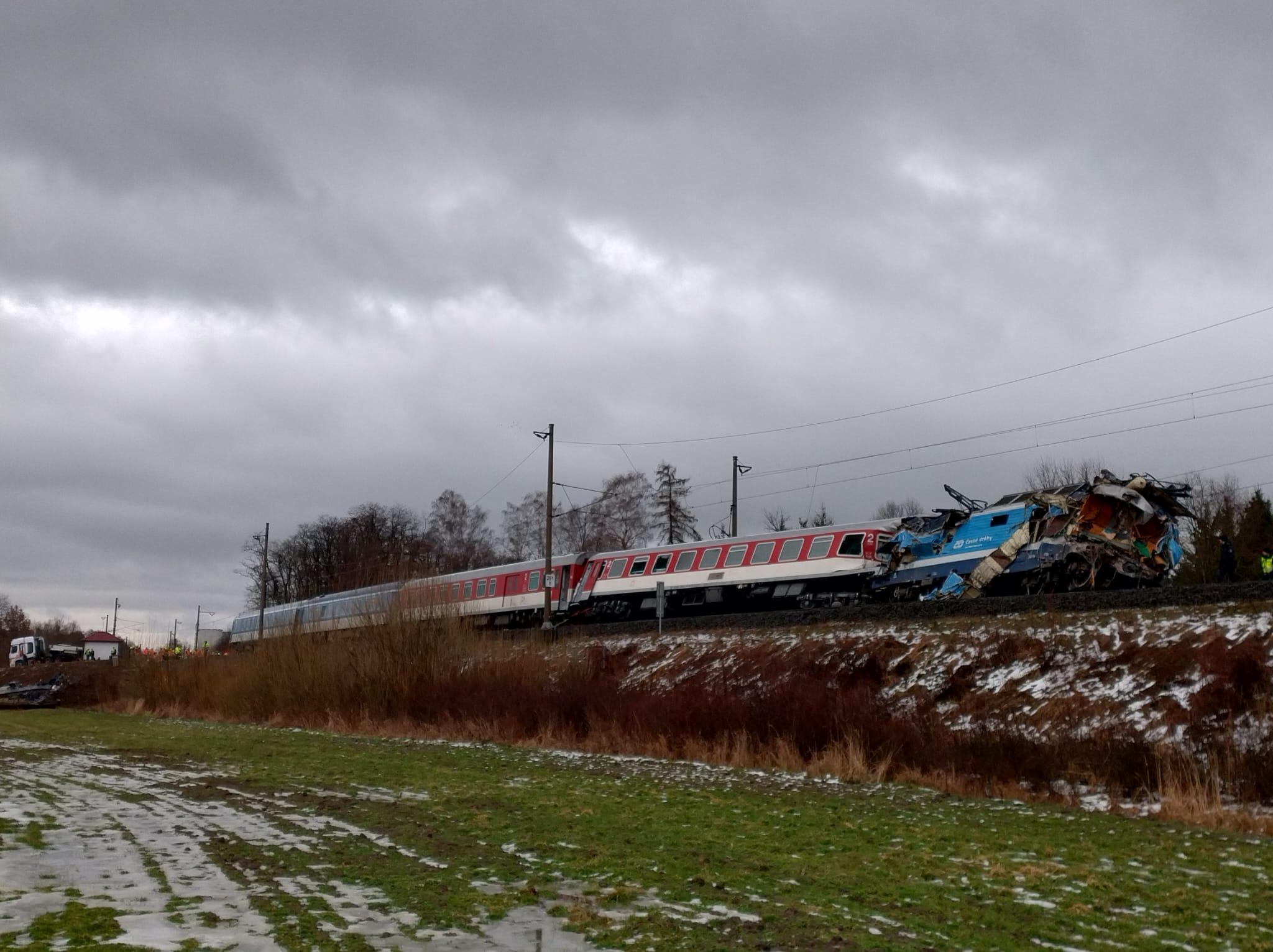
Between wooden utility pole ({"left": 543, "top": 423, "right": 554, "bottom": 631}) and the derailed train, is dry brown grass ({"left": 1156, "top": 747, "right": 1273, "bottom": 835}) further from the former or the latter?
wooden utility pole ({"left": 543, "top": 423, "right": 554, "bottom": 631})

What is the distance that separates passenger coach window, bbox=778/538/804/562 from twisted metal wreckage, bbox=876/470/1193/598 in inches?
223

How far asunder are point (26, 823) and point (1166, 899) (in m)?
9.12

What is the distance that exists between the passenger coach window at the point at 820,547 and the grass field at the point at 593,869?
60.9 feet

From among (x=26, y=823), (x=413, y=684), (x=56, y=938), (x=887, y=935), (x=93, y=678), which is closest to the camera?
(x=56, y=938)

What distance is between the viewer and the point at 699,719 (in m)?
19.2

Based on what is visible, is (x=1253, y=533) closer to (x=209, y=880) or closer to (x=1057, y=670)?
(x=1057, y=670)

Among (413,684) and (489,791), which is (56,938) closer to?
(489,791)

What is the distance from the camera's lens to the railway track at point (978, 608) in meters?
19.5

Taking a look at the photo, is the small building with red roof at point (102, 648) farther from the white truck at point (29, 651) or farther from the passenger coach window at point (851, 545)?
the passenger coach window at point (851, 545)

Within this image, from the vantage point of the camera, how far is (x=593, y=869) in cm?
793

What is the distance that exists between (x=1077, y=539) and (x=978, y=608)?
4.61m

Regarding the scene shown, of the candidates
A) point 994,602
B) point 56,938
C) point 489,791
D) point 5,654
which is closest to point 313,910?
point 56,938

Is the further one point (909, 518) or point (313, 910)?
point (909, 518)

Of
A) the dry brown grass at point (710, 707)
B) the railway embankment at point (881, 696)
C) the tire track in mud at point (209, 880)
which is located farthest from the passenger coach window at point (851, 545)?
the tire track in mud at point (209, 880)
